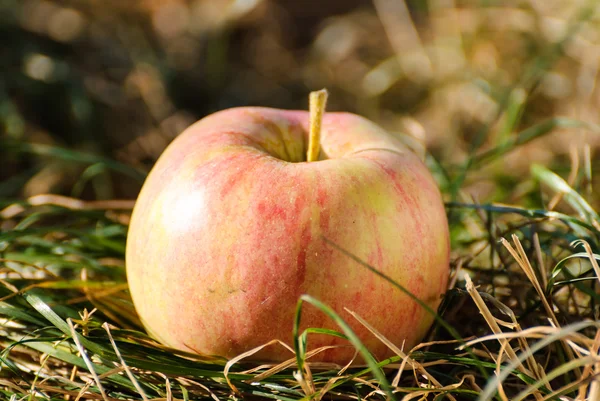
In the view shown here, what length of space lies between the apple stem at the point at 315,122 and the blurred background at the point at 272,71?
1.38 meters

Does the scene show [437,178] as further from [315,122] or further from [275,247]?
[275,247]

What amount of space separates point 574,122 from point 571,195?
0.37m

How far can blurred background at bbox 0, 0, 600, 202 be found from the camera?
3049 millimetres

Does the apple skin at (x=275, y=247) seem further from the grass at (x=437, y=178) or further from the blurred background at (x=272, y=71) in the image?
the blurred background at (x=272, y=71)

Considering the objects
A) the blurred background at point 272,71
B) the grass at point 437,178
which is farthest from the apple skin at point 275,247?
the blurred background at point 272,71

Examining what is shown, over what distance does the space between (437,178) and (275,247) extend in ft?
4.30

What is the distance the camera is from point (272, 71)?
4.00 m

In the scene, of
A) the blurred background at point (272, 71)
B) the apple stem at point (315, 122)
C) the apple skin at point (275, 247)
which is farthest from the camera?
the blurred background at point (272, 71)

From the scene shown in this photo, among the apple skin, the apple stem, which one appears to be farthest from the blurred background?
the apple skin

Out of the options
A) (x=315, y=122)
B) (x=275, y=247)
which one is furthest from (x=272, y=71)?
(x=275, y=247)

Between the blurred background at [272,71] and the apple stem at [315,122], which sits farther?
the blurred background at [272,71]

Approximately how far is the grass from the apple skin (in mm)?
47

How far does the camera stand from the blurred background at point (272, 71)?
10.0 ft

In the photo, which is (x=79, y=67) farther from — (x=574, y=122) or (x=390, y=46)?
(x=574, y=122)
